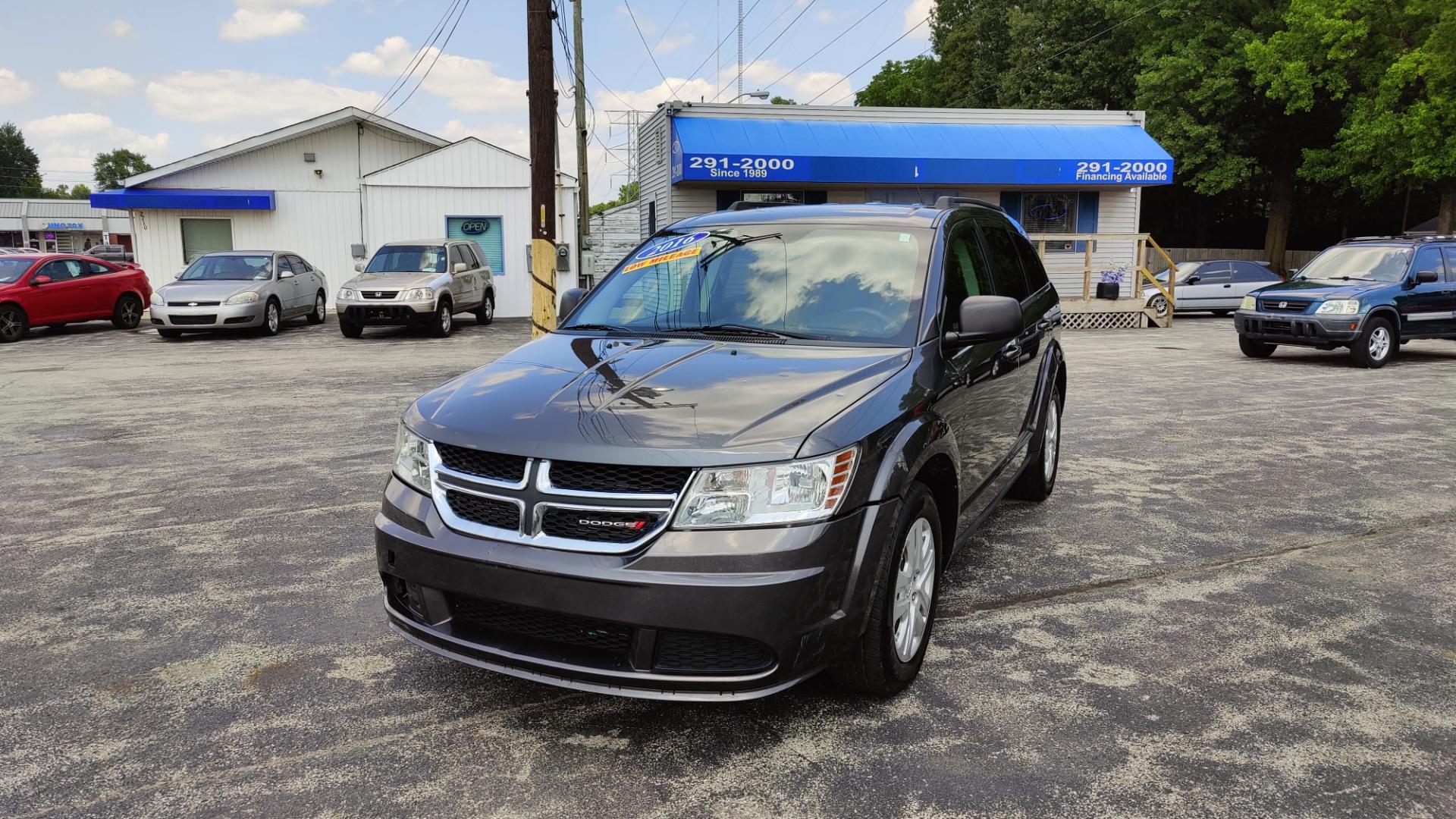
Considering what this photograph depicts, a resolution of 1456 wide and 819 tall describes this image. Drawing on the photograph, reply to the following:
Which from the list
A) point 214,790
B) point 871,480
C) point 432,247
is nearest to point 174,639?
point 214,790

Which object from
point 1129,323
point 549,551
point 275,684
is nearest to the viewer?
point 549,551

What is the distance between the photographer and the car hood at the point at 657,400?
2949 millimetres

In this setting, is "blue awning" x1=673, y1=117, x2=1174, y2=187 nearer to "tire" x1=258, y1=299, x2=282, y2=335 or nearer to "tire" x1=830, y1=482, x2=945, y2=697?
"tire" x1=258, y1=299, x2=282, y2=335

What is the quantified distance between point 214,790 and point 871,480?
213 centimetres

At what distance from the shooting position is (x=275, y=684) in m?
3.67

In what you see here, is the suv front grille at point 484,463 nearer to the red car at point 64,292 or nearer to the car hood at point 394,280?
the car hood at point 394,280

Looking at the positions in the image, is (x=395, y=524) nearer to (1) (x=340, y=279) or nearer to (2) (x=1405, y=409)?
(2) (x=1405, y=409)

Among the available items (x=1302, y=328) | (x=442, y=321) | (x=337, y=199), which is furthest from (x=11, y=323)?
(x=1302, y=328)

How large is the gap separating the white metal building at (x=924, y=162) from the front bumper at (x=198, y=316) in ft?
29.2

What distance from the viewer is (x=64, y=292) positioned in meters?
18.3

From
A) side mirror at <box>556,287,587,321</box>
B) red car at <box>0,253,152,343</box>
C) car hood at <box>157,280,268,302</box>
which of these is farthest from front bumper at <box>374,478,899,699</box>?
red car at <box>0,253,152,343</box>

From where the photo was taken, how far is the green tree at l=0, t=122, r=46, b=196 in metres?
113

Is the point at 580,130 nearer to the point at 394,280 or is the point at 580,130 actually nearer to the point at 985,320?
the point at 394,280

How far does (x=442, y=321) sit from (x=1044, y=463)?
→ 1387cm
